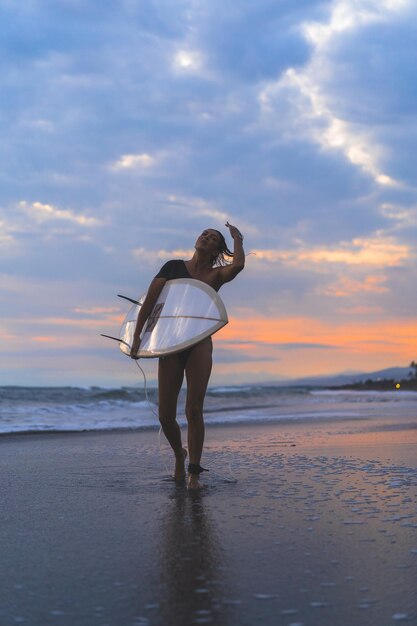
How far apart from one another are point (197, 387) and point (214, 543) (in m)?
1.89

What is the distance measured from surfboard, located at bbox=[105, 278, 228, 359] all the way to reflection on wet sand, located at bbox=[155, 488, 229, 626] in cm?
141

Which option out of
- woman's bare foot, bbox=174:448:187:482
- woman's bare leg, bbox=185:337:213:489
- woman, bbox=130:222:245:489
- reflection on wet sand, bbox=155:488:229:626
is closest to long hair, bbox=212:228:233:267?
woman, bbox=130:222:245:489

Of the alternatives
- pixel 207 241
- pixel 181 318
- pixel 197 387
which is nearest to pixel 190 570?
pixel 197 387

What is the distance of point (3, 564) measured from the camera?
2.64 metres

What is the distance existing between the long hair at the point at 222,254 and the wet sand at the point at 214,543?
161 cm

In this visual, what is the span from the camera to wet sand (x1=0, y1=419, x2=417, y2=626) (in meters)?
2.11

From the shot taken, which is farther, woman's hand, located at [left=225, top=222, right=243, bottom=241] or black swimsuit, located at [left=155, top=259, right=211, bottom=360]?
black swimsuit, located at [left=155, top=259, right=211, bottom=360]

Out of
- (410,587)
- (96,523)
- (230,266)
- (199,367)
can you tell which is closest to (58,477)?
(199,367)

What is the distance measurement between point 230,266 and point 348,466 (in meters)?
1.84

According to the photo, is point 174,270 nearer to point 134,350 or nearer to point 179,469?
point 134,350

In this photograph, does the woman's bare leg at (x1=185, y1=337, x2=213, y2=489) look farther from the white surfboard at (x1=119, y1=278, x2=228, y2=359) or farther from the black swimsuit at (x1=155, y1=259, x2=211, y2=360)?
the black swimsuit at (x1=155, y1=259, x2=211, y2=360)

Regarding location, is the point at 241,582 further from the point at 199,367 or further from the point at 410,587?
the point at 199,367

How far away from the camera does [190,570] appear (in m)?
2.52

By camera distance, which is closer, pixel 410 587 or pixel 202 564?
pixel 410 587
